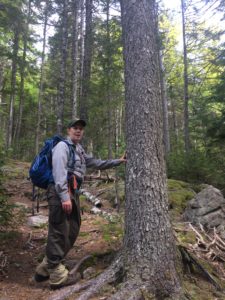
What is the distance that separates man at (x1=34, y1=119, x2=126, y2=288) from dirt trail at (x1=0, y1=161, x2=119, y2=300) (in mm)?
281

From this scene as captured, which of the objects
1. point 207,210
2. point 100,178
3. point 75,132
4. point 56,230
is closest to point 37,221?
point 56,230

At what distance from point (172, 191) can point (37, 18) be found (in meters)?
17.3

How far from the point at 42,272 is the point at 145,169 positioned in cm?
224

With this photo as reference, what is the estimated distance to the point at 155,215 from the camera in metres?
4.22

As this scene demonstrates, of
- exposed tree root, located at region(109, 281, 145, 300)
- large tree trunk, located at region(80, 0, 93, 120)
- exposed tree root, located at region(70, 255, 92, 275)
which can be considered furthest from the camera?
large tree trunk, located at region(80, 0, 93, 120)

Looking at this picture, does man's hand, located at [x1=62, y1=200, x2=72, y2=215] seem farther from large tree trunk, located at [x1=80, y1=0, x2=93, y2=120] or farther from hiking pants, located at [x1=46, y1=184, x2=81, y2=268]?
large tree trunk, located at [x1=80, y1=0, x2=93, y2=120]

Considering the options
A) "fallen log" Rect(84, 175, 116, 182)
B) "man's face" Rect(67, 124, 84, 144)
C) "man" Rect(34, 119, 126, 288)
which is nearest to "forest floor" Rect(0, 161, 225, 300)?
"man" Rect(34, 119, 126, 288)

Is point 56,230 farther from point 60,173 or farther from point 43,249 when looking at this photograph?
→ point 43,249

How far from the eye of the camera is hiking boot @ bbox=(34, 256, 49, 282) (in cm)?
478

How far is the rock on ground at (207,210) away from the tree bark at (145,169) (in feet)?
12.5

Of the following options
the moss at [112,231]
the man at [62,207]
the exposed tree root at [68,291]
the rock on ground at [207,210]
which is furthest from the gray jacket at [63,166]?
the rock on ground at [207,210]

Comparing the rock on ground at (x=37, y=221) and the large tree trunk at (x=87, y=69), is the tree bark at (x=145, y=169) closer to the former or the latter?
the rock on ground at (x=37, y=221)

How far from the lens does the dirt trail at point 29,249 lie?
15.4 feet

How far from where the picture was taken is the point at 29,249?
625cm
